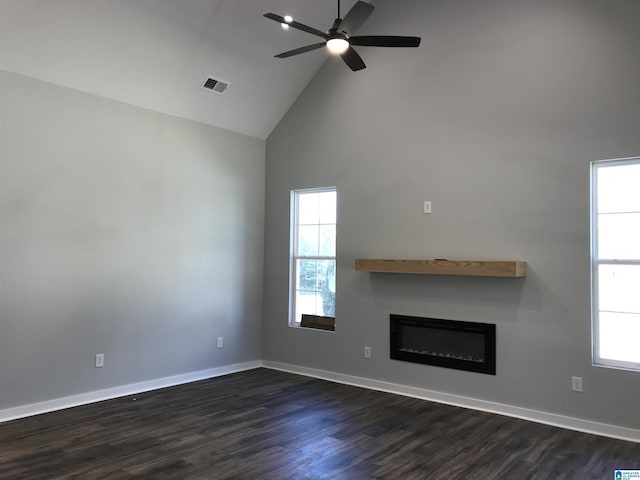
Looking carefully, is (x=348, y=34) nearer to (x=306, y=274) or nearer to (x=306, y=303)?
(x=306, y=274)

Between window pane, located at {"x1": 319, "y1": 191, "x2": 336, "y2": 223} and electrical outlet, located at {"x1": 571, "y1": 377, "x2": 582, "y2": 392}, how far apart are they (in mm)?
2991

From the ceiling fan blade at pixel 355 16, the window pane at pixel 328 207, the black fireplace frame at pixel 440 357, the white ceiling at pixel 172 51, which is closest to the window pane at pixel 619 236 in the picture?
the black fireplace frame at pixel 440 357

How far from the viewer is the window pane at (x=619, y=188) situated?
3.91m

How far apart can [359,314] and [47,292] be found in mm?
3109

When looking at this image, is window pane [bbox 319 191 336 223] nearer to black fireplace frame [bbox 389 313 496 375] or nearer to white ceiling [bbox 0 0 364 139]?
white ceiling [bbox 0 0 364 139]

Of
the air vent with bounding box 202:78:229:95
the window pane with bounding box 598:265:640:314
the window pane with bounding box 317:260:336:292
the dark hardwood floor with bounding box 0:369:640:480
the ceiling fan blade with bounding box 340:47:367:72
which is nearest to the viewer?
the dark hardwood floor with bounding box 0:369:640:480

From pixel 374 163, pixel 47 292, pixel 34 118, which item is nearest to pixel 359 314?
pixel 374 163

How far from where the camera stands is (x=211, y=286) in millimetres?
5750

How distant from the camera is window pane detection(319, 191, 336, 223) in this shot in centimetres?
582

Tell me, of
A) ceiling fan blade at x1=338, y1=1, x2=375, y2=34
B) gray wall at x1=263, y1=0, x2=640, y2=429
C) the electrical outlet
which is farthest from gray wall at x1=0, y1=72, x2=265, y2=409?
the electrical outlet

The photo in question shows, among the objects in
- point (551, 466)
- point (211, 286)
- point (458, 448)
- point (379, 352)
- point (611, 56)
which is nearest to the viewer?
point (551, 466)

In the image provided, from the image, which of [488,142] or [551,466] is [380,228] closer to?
[488,142]

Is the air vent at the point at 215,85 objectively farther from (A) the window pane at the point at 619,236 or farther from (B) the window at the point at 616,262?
(A) the window pane at the point at 619,236

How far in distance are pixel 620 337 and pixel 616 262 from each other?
2.00 ft
